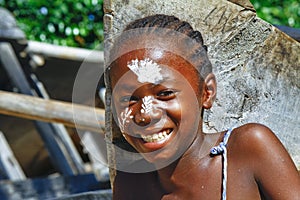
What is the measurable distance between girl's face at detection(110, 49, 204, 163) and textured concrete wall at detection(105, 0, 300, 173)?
284 millimetres

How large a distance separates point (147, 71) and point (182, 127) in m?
0.18

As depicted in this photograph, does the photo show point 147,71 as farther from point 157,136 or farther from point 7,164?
point 7,164

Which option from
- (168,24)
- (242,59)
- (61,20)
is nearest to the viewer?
(168,24)

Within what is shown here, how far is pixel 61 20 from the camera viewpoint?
5570 millimetres

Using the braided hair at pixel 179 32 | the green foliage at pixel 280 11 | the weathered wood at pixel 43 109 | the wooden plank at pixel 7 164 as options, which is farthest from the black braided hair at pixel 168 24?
the green foliage at pixel 280 11

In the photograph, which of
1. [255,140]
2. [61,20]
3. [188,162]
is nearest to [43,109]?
[188,162]

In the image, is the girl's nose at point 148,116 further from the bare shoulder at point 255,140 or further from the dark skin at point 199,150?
the bare shoulder at point 255,140

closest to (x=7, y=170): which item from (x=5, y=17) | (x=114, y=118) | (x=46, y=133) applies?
(x=46, y=133)

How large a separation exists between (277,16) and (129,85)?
3945 millimetres

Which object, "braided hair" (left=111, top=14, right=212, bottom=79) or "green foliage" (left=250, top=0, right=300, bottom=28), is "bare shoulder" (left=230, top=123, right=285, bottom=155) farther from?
"green foliage" (left=250, top=0, right=300, bottom=28)

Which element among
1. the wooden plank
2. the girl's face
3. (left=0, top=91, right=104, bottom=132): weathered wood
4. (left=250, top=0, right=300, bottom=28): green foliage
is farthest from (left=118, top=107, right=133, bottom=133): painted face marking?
(left=250, top=0, right=300, bottom=28): green foliage

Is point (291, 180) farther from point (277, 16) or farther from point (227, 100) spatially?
point (277, 16)

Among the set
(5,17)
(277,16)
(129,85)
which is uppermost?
(129,85)

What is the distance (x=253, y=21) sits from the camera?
2.23 meters
